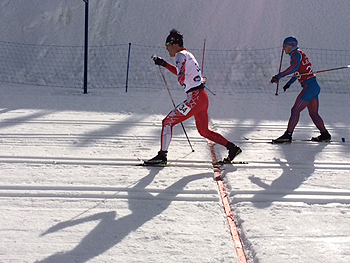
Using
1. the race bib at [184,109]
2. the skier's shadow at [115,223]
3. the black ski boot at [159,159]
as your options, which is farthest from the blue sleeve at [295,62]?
the skier's shadow at [115,223]

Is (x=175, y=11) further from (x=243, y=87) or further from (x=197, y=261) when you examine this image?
(x=197, y=261)

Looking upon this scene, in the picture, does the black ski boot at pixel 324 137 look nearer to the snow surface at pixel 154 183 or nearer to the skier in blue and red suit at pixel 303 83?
the snow surface at pixel 154 183

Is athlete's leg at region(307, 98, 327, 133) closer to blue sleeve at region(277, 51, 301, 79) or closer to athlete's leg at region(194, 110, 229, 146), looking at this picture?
blue sleeve at region(277, 51, 301, 79)

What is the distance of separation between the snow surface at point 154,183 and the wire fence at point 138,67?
4.29ft

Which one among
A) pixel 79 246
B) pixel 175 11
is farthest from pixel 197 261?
pixel 175 11

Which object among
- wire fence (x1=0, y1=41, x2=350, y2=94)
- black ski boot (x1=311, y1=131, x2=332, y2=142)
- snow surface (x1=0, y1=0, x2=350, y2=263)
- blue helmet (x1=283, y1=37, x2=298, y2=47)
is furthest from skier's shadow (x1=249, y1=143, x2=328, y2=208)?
wire fence (x1=0, y1=41, x2=350, y2=94)

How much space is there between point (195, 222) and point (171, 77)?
899 centimetres

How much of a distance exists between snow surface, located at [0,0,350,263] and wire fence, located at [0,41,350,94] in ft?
4.29

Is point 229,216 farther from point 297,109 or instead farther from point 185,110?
point 297,109

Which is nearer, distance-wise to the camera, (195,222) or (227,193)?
(195,222)

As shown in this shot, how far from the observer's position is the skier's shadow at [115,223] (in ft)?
10.7

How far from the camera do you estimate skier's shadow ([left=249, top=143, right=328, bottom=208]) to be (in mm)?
4465

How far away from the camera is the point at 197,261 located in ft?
10.5

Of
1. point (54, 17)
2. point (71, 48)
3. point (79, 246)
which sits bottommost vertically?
point (79, 246)
